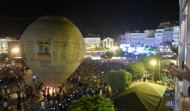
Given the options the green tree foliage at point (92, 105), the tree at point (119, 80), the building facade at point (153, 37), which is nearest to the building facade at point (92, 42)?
the building facade at point (153, 37)

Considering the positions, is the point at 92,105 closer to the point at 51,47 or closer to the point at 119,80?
the point at 119,80

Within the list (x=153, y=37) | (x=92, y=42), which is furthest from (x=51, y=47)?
(x=153, y=37)

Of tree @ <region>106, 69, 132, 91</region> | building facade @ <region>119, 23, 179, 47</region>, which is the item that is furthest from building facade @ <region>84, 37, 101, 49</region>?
tree @ <region>106, 69, 132, 91</region>

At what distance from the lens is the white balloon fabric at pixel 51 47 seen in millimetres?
17859

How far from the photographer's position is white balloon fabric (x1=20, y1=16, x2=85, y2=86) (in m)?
17.9

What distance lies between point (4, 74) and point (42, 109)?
41.8ft

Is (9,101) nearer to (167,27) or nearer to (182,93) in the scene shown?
(182,93)

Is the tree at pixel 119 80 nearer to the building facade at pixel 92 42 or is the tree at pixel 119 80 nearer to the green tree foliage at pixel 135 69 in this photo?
the green tree foliage at pixel 135 69

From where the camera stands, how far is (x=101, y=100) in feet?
29.3

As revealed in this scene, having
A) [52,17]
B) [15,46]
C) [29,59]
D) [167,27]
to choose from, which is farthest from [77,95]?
[167,27]

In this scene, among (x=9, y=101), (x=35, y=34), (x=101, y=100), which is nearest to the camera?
(x=101, y=100)

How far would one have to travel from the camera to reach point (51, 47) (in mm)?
17781

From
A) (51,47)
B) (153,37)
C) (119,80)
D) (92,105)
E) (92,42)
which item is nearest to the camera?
(92,105)

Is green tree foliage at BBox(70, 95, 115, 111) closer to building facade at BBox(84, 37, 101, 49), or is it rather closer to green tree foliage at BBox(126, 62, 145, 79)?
green tree foliage at BBox(126, 62, 145, 79)
